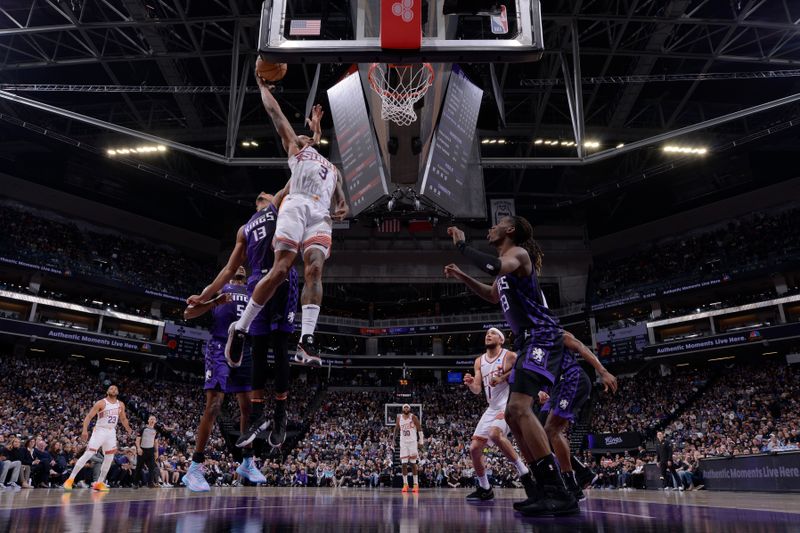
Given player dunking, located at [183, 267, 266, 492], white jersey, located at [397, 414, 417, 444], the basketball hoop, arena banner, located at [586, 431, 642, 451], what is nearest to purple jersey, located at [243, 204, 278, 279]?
player dunking, located at [183, 267, 266, 492]

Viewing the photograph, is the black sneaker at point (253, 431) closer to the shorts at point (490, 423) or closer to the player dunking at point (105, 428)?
the shorts at point (490, 423)

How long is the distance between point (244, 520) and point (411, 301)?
36706 millimetres

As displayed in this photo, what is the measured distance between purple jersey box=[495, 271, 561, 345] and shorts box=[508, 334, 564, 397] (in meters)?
0.12

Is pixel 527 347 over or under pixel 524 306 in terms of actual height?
under

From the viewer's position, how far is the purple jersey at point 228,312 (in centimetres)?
616

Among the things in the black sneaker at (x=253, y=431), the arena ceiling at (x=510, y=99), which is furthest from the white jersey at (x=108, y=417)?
the arena ceiling at (x=510, y=99)

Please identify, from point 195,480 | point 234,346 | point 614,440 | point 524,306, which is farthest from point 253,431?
point 614,440

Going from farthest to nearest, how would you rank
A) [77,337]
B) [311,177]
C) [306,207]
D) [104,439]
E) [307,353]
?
[77,337] < [104,439] < [311,177] < [306,207] < [307,353]

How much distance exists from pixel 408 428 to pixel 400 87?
24.4ft

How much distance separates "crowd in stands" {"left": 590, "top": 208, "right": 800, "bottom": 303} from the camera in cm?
2669

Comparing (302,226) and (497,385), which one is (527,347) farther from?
(497,385)

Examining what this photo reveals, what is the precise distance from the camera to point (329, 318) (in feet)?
114

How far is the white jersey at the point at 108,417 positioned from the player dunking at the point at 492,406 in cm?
618

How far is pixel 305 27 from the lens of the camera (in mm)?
5707
